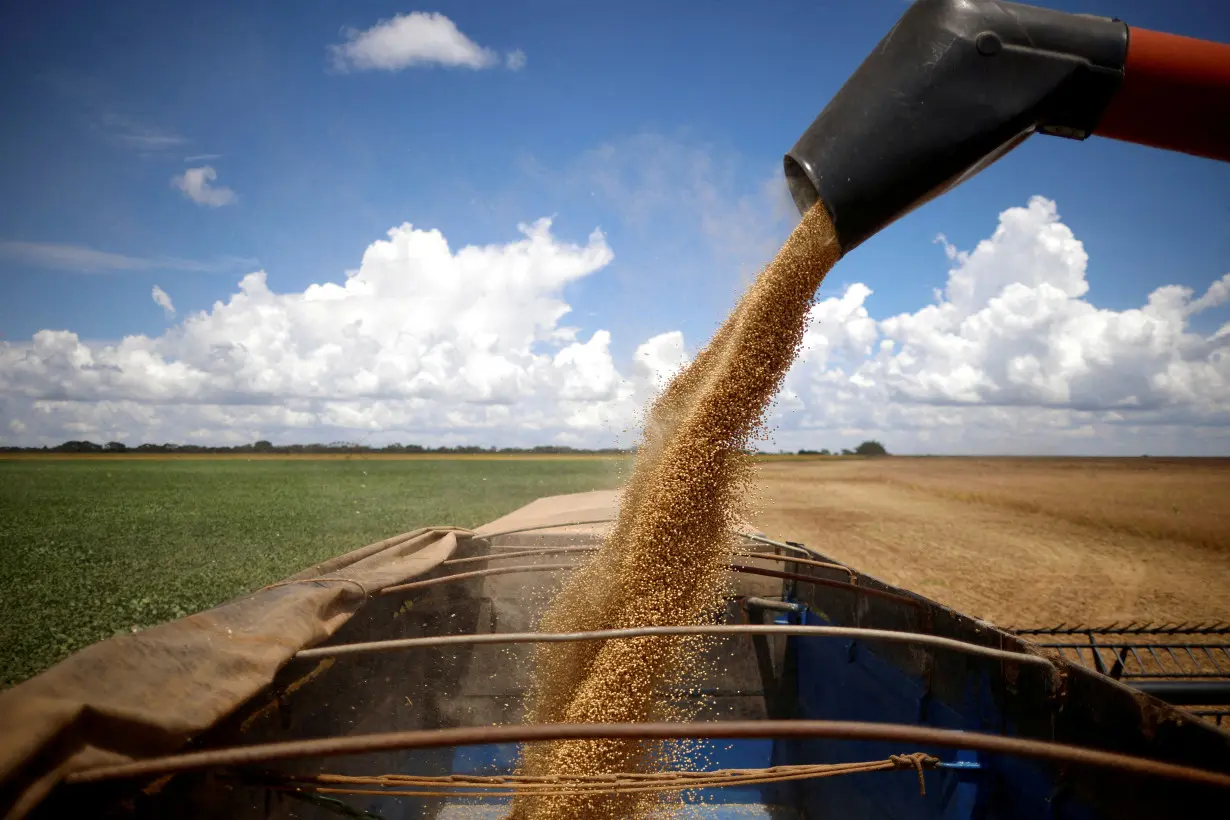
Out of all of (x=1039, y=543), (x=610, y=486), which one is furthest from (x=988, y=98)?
(x=1039, y=543)

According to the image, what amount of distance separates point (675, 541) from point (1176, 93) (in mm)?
2263

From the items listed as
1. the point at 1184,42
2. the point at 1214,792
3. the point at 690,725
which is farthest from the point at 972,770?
the point at 1184,42

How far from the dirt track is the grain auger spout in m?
1.75

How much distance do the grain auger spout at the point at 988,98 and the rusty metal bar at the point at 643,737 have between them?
1.51 meters

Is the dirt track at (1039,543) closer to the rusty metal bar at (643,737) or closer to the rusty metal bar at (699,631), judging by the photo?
the rusty metal bar at (699,631)

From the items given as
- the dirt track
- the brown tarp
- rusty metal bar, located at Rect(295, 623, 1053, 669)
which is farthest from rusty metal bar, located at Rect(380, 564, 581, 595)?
the dirt track

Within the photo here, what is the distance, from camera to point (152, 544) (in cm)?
1395

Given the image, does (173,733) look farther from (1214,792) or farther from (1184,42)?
(1184,42)

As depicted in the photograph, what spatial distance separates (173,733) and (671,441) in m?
2.25

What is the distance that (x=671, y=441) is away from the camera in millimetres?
3363

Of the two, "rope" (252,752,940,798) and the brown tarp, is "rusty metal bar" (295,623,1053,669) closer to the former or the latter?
the brown tarp

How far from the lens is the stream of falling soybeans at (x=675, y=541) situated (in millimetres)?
2807

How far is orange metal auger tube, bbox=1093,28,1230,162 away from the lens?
187cm

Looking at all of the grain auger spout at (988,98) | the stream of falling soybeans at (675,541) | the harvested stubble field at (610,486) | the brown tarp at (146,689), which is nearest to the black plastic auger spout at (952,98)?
the grain auger spout at (988,98)
